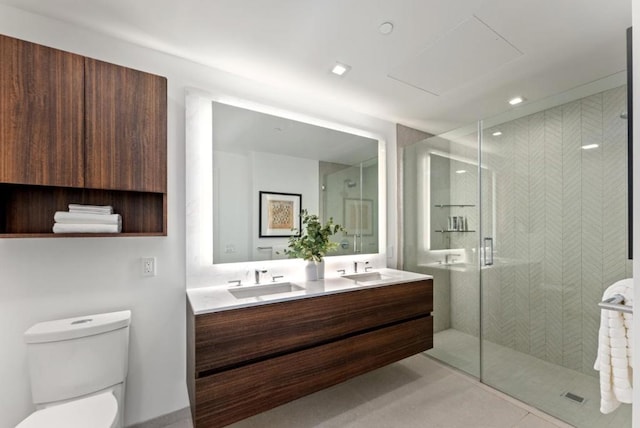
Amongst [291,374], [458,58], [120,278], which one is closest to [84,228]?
[120,278]

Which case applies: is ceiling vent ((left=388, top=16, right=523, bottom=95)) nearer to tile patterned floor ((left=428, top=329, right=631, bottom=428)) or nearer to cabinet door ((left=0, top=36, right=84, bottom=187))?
cabinet door ((left=0, top=36, right=84, bottom=187))

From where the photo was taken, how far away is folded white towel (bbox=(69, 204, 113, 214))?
1487 mm

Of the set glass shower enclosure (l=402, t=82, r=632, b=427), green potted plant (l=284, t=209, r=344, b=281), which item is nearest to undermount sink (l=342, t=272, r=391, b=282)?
green potted plant (l=284, t=209, r=344, b=281)

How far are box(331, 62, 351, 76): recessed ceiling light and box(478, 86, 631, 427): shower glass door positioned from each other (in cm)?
141

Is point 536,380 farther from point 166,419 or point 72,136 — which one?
point 72,136

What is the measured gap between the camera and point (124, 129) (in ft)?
5.08

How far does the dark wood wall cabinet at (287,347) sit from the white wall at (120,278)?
0.24 m

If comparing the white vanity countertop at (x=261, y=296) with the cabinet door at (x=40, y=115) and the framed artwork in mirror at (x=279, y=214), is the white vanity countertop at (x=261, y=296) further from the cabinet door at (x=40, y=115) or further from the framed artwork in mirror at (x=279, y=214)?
the cabinet door at (x=40, y=115)

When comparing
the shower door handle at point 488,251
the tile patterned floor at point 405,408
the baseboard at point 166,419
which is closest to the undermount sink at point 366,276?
the tile patterned floor at point 405,408

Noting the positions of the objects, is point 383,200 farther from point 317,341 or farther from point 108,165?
point 108,165

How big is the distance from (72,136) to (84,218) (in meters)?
0.43

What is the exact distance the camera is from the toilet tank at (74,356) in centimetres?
135

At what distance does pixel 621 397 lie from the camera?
4.02 ft

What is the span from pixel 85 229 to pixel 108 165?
1.19ft
